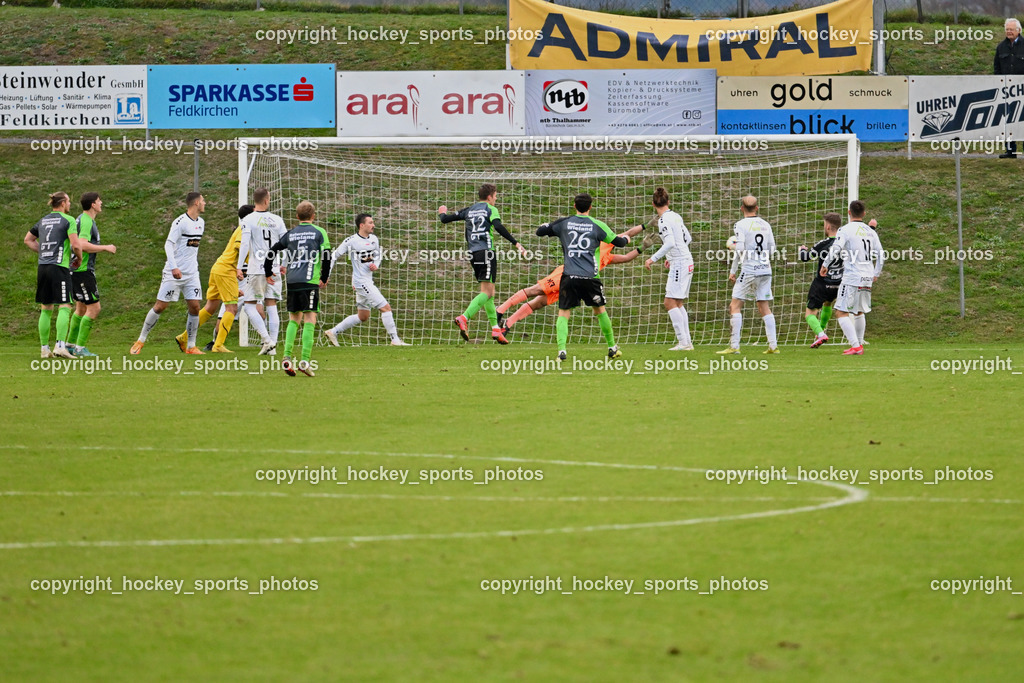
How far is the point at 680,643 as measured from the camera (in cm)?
445

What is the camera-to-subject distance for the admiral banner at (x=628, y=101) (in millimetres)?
20953

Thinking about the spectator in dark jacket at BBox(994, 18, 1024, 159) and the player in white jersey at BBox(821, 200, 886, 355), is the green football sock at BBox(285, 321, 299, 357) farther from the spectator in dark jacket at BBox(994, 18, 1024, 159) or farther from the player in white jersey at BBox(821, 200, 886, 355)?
the spectator in dark jacket at BBox(994, 18, 1024, 159)

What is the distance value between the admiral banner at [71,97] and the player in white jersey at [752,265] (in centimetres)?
1063

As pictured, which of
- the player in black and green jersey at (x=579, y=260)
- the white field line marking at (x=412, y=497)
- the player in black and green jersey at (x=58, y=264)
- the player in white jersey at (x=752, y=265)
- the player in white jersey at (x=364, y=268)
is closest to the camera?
the white field line marking at (x=412, y=497)

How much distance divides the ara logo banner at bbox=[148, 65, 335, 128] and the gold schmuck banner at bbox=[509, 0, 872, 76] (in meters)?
4.14

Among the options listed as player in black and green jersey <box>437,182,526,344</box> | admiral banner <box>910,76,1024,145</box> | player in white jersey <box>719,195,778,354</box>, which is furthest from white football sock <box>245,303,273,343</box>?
admiral banner <box>910,76,1024,145</box>

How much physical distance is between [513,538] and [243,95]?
1610 centimetres

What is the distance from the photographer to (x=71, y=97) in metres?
21.3

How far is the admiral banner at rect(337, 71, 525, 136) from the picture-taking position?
799 inches

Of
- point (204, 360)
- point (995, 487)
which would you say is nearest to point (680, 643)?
point (995, 487)

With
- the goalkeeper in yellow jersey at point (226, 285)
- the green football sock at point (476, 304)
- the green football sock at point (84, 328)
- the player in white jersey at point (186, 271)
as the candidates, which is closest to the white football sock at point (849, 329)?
the green football sock at point (476, 304)

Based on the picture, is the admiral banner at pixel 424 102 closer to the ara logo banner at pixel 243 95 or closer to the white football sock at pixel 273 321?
the ara logo banner at pixel 243 95

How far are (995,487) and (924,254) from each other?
15.4 metres

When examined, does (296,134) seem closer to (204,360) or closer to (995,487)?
(204,360)
